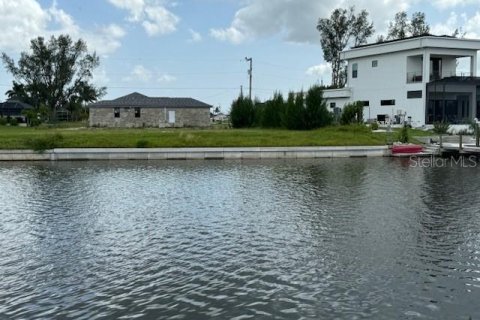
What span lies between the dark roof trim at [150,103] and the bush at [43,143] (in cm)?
2252

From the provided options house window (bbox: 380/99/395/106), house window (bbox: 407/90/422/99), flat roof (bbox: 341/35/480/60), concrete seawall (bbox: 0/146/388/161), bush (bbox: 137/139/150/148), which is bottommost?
concrete seawall (bbox: 0/146/388/161)

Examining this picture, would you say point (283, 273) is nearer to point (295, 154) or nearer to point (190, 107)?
point (295, 154)

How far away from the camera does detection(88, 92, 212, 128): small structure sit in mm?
58562

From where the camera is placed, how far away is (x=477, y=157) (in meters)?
33.7

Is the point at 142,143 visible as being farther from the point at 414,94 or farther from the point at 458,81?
the point at 458,81

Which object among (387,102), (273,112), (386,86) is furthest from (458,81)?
(273,112)

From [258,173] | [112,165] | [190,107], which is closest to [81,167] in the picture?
[112,165]

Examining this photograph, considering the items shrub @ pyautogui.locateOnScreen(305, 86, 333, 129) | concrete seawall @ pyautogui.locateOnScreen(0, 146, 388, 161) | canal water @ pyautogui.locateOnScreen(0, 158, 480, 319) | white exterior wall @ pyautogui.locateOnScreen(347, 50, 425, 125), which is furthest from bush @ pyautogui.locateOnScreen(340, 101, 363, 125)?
canal water @ pyautogui.locateOnScreen(0, 158, 480, 319)

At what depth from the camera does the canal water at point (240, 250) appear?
27.1 ft

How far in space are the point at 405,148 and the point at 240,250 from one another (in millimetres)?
26393

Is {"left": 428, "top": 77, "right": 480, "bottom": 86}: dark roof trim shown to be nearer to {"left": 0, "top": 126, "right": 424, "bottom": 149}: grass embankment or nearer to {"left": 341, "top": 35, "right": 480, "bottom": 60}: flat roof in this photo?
{"left": 341, "top": 35, "right": 480, "bottom": 60}: flat roof

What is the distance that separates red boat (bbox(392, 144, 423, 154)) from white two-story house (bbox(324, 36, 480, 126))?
17.8 meters

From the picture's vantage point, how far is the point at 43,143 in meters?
35.2

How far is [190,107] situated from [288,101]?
1524cm
